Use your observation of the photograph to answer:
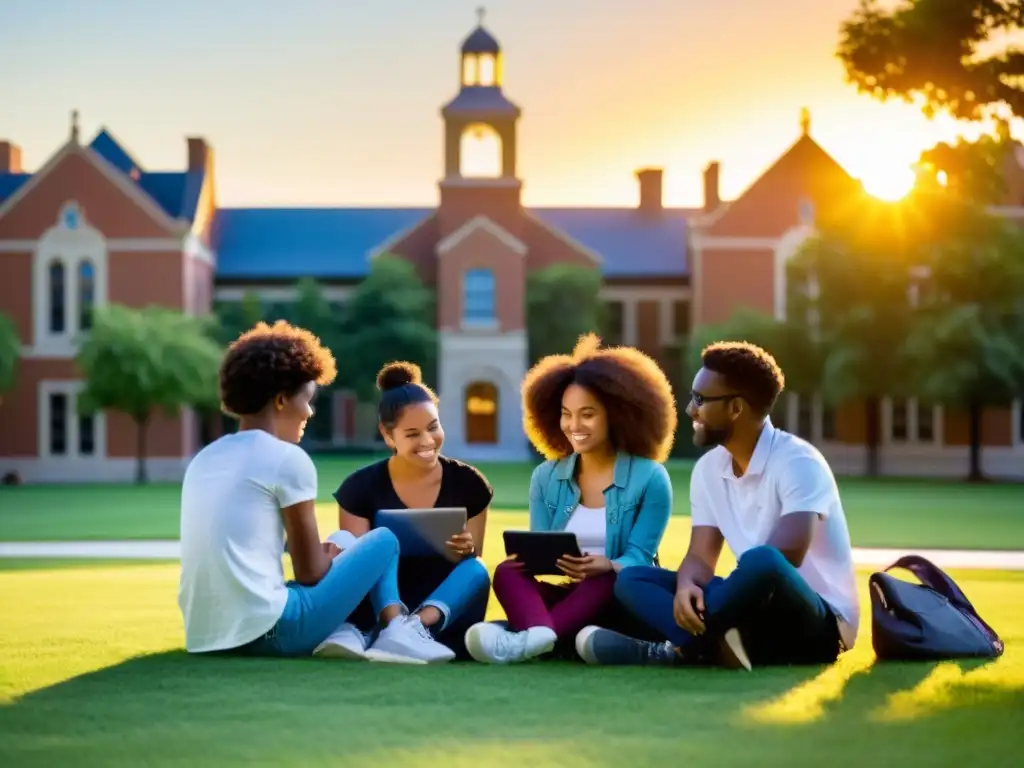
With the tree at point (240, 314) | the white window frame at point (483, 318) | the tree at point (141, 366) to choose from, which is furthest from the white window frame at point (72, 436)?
the white window frame at point (483, 318)

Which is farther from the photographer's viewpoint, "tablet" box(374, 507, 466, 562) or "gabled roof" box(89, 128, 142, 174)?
"gabled roof" box(89, 128, 142, 174)

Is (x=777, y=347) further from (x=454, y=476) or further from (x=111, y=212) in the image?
(x=454, y=476)

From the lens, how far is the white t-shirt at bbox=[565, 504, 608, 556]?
7316mm

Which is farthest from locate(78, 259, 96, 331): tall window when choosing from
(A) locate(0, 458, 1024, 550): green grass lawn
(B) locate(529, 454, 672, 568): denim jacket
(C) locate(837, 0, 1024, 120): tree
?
(B) locate(529, 454, 672, 568): denim jacket

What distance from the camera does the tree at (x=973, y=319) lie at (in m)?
→ 34.1

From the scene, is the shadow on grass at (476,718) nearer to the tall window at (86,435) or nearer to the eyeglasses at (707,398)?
the eyeglasses at (707,398)

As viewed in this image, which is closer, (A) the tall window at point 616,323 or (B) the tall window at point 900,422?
(B) the tall window at point 900,422

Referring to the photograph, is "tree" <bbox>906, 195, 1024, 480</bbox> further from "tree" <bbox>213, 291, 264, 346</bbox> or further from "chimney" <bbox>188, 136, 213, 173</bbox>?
"chimney" <bbox>188, 136, 213, 173</bbox>

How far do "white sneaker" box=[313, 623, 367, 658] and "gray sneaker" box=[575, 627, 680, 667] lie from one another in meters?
0.94

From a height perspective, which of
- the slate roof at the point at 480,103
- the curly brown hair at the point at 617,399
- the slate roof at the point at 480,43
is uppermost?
the slate roof at the point at 480,43

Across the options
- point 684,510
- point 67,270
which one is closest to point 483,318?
point 67,270

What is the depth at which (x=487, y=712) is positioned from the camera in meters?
5.58

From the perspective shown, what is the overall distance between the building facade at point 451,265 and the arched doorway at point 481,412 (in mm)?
57

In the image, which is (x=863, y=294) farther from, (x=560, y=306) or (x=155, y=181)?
(x=155, y=181)
